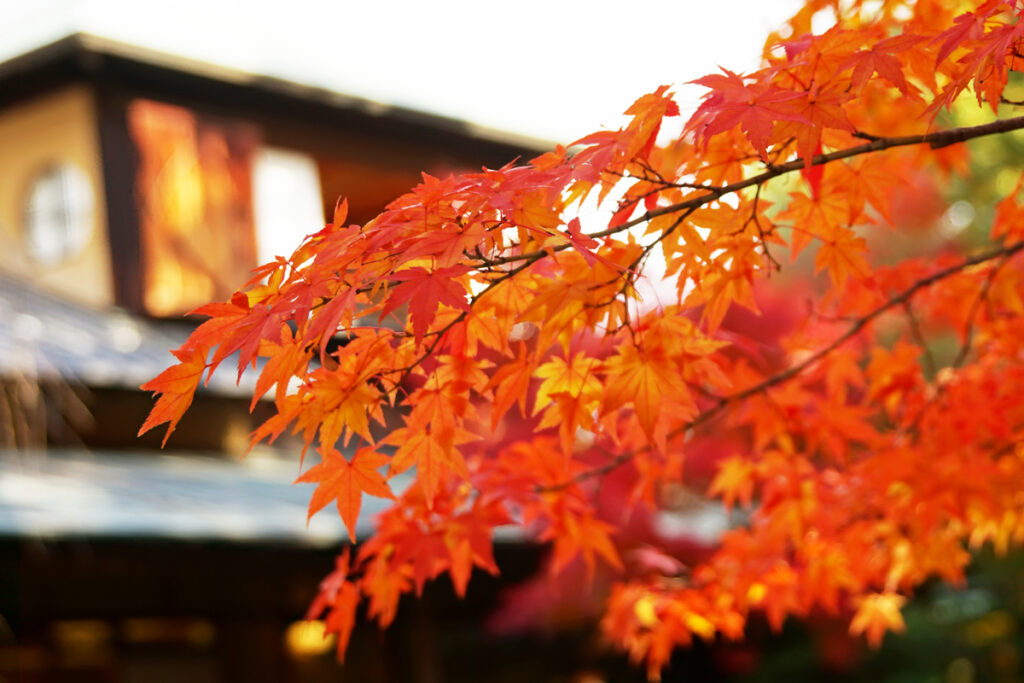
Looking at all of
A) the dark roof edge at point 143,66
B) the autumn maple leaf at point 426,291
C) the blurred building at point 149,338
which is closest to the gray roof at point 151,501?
the blurred building at point 149,338

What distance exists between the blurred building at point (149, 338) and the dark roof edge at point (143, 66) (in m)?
0.02

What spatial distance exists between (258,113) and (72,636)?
6042 mm

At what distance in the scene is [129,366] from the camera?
23.0 feet

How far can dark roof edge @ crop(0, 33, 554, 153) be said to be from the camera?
28.7 feet

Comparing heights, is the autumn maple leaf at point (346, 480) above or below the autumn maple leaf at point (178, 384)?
below

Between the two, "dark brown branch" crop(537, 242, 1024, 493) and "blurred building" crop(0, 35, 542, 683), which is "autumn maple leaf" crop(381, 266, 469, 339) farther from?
"blurred building" crop(0, 35, 542, 683)

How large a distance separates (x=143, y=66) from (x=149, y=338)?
8.72ft

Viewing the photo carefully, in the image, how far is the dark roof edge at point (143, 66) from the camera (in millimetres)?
8758

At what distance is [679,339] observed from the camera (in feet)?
6.87

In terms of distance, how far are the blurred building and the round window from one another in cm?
2

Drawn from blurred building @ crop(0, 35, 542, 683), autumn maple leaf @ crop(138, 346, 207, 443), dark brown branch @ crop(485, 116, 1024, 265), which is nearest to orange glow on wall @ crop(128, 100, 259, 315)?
blurred building @ crop(0, 35, 542, 683)

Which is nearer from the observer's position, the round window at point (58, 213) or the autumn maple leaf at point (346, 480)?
the autumn maple leaf at point (346, 480)

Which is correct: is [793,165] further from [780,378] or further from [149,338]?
[149,338]

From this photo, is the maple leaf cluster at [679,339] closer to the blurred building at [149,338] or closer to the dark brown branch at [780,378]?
the dark brown branch at [780,378]
